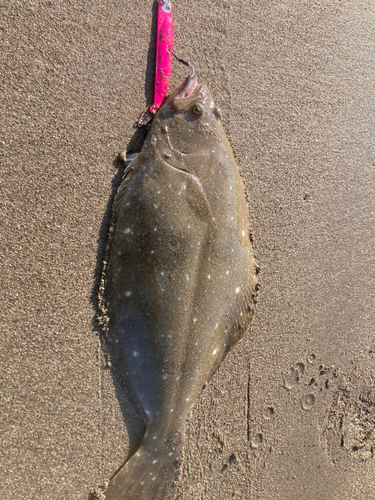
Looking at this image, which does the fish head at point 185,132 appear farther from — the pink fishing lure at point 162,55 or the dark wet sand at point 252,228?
the dark wet sand at point 252,228

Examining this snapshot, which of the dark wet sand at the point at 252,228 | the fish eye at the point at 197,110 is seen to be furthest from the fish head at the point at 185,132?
the dark wet sand at the point at 252,228

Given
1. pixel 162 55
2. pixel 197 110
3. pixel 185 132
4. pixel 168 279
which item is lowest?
pixel 168 279

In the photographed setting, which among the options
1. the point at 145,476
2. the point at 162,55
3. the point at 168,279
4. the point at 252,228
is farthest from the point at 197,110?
the point at 145,476

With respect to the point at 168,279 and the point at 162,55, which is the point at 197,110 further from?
the point at 168,279

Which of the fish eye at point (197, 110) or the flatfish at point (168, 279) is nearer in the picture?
the flatfish at point (168, 279)

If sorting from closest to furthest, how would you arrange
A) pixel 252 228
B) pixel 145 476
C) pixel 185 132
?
pixel 145 476
pixel 185 132
pixel 252 228

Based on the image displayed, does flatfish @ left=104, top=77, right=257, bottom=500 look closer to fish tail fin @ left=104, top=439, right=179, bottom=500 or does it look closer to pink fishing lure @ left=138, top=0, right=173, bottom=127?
fish tail fin @ left=104, top=439, right=179, bottom=500

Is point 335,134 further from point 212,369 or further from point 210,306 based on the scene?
point 212,369
